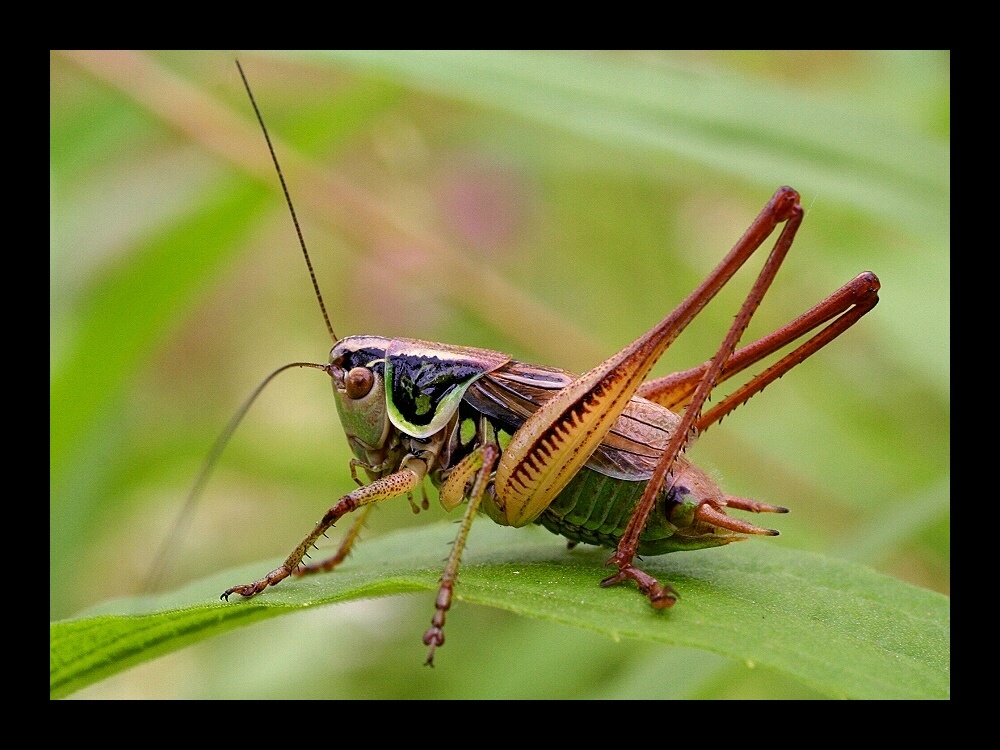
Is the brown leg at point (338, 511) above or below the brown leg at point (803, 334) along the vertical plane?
below

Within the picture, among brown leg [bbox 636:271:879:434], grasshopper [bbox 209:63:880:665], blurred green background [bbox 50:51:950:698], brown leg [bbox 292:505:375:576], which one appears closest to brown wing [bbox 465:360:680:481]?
grasshopper [bbox 209:63:880:665]

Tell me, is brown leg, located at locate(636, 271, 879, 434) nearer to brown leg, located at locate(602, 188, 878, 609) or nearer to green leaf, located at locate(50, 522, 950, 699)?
brown leg, located at locate(602, 188, 878, 609)

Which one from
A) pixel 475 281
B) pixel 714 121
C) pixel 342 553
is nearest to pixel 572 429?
pixel 342 553

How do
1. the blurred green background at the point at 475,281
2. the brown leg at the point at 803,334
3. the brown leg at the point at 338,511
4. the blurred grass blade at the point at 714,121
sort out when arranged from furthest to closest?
the blurred green background at the point at 475,281
the blurred grass blade at the point at 714,121
the brown leg at the point at 803,334
the brown leg at the point at 338,511

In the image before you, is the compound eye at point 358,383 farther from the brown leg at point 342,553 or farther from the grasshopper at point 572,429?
the brown leg at point 342,553

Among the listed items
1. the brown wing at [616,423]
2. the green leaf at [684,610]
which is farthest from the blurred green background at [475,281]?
the brown wing at [616,423]

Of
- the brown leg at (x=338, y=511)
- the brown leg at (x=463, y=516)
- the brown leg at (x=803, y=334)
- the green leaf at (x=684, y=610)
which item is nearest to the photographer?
the green leaf at (x=684, y=610)

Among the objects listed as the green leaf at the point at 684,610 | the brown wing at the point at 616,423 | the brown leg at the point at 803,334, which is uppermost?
the brown leg at the point at 803,334

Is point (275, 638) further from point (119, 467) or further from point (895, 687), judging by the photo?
point (895, 687)
